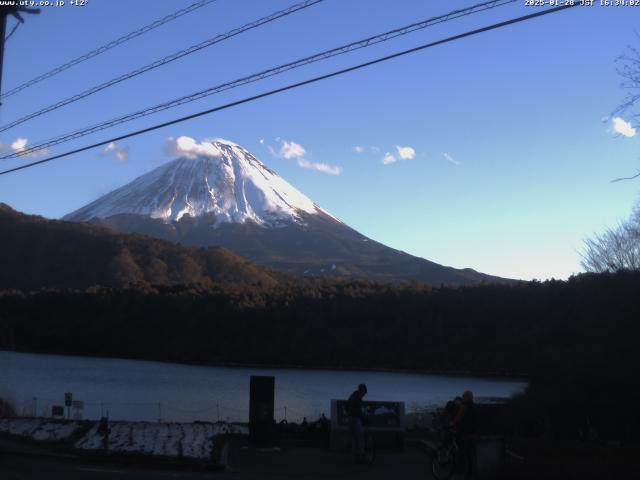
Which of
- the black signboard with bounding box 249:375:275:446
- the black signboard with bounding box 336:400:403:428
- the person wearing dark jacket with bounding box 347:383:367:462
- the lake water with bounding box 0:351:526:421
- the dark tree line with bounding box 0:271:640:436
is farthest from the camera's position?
the dark tree line with bounding box 0:271:640:436

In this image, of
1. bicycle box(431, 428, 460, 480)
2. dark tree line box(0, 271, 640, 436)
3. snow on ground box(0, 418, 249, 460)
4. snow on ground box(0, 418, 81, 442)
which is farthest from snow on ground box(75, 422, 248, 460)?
dark tree line box(0, 271, 640, 436)

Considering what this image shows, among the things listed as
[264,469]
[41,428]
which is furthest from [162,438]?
[264,469]

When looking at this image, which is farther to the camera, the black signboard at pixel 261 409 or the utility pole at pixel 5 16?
the black signboard at pixel 261 409

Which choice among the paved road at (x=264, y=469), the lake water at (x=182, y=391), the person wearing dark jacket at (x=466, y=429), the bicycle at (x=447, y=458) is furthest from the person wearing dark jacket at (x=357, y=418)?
the lake water at (x=182, y=391)

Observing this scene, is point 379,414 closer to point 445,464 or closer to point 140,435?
point 445,464

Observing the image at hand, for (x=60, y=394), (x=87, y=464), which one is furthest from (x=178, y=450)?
(x=60, y=394)

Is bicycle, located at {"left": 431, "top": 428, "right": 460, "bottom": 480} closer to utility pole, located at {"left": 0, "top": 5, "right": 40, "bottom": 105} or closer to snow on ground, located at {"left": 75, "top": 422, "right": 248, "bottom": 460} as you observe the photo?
snow on ground, located at {"left": 75, "top": 422, "right": 248, "bottom": 460}

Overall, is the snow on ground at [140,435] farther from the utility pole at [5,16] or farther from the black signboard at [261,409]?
the utility pole at [5,16]
